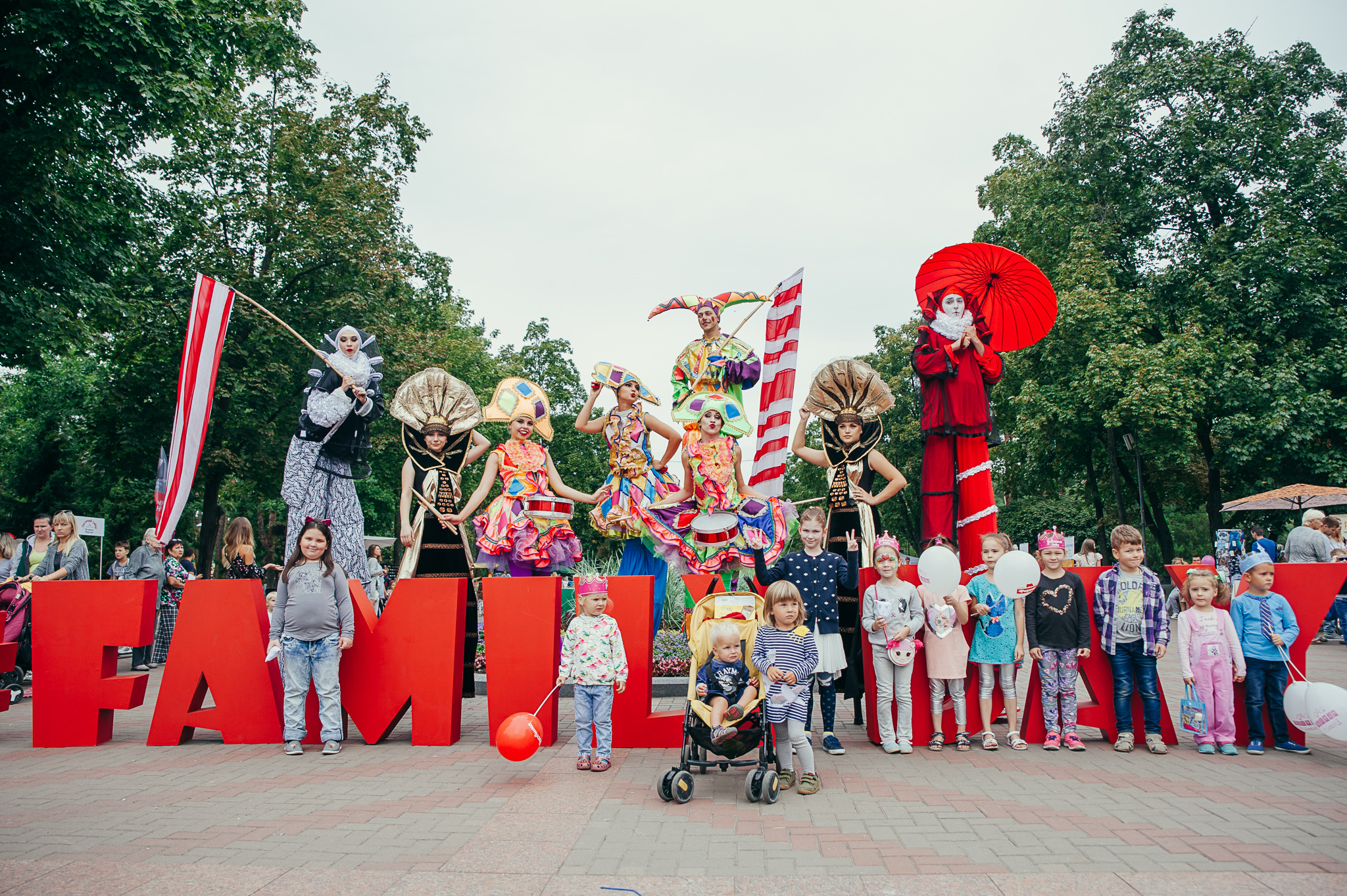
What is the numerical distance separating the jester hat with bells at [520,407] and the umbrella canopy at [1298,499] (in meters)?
14.9

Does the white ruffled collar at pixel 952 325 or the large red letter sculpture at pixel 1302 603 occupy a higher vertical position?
the white ruffled collar at pixel 952 325

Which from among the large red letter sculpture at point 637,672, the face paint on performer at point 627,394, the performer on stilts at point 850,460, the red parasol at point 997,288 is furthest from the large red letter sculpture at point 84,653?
the red parasol at point 997,288

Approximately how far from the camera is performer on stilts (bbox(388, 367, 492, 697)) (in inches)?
318

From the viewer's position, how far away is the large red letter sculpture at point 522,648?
6688 mm

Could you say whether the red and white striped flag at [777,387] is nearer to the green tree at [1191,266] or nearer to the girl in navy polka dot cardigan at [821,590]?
the girl in navy polka dot cardigan at [821,590]

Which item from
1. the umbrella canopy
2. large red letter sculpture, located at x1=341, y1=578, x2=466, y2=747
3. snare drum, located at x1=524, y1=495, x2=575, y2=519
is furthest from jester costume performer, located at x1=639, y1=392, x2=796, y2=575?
the umbrella canopy

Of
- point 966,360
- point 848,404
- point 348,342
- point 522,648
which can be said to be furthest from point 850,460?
point 348,342

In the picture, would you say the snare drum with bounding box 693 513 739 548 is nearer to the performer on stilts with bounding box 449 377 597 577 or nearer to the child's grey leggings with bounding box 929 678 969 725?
the performer on stilts with bounding box 449 377 597 577

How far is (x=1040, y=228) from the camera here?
74.2 feet

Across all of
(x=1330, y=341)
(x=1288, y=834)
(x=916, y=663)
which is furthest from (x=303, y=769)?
(x=1330, y=341)

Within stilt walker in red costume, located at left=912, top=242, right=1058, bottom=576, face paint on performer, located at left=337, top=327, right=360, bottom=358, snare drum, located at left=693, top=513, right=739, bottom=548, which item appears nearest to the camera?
snare drum, located at left=693, top=513, right=739, bottom=548

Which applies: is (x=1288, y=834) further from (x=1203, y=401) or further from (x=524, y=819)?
(x=1203, y=401)

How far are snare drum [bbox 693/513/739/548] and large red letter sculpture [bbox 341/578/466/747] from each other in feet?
6.08

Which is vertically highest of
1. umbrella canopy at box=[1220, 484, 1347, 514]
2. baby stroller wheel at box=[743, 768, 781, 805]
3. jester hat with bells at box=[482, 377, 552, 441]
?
jester hat with bells at box=[482, 377, 552, 441]
